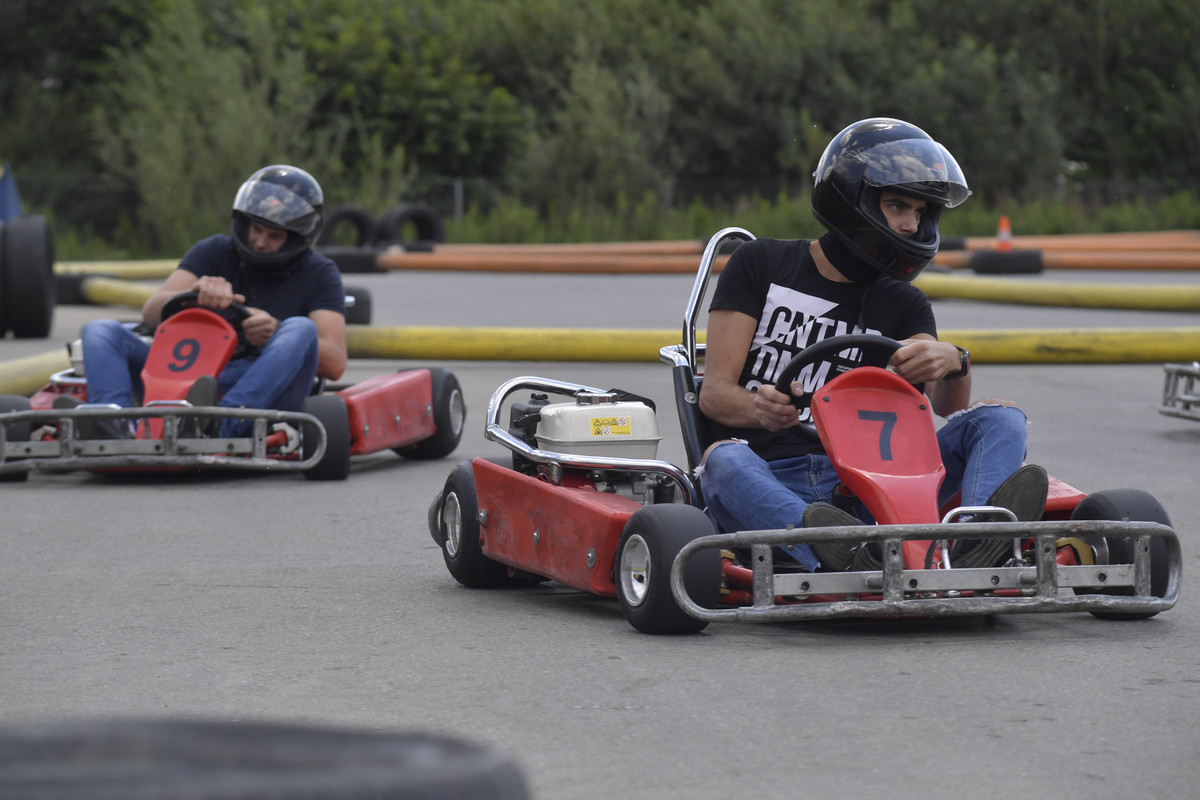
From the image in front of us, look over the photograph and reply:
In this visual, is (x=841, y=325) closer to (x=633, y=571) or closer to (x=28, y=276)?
(x=633, y=571)

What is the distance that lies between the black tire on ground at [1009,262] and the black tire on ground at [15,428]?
1444 cm

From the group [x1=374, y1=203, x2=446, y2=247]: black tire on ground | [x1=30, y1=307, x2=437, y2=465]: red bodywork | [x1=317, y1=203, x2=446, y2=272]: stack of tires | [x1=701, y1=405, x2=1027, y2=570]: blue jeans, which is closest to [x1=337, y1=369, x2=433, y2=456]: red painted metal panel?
[x1=30, y1=307, x2=437, y2=465]: red bodywork

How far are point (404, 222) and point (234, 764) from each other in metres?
23.3

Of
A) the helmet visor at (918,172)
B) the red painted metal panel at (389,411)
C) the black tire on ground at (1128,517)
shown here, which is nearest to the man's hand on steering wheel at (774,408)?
the helmet visor at (918,172)

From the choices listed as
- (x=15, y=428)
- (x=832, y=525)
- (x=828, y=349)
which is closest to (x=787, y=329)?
(x=828, y=349)

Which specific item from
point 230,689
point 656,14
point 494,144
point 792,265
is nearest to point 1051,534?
point 792,265

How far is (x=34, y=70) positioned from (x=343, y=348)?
2882cm

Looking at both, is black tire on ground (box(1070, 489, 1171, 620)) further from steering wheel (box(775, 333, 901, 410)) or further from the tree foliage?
the tree foliage

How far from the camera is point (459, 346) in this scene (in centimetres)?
1121

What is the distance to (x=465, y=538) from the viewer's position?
16.0ft

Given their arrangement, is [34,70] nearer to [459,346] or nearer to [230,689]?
[459,346]

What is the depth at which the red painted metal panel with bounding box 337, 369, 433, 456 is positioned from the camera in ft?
23.9

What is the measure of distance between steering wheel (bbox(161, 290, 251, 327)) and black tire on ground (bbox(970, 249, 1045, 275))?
1400 cm

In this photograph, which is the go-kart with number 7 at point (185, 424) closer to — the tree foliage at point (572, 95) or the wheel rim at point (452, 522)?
the wheel rim at point (452, 522)
